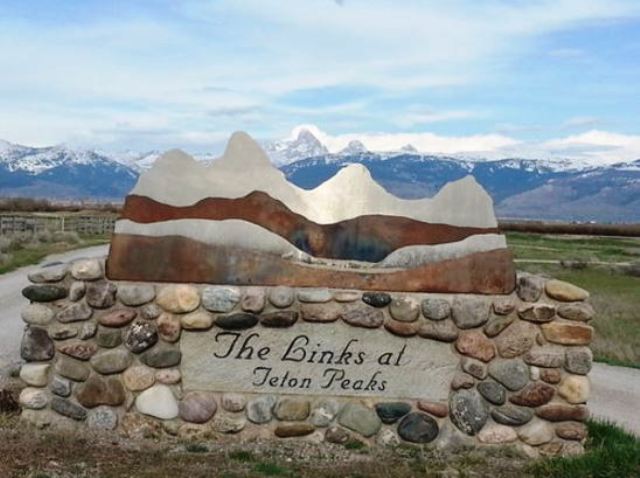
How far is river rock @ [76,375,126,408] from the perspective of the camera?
6.83 meters

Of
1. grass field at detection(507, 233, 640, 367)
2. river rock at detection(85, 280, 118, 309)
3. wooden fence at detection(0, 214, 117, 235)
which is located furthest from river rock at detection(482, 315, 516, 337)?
wooden fence at detection(0, 214, 117, 235)

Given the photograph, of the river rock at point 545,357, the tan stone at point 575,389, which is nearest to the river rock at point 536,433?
the tan stone at point 575,389

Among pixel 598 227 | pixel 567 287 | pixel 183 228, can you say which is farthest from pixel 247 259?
pixel 598 227

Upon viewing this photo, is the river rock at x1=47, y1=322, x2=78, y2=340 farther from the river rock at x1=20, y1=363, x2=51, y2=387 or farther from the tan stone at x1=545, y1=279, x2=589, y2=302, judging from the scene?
the tan stone at x1=545, y1=279, x2=589, y2=302

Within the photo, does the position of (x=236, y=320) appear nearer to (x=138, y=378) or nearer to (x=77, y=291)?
(x=138, y=378)

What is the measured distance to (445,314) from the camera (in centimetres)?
696

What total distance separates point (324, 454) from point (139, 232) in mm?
2190

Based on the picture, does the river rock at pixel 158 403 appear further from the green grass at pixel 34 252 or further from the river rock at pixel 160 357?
the green grass at pixel 34 252

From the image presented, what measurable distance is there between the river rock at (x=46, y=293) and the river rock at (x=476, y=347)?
9.91 ft

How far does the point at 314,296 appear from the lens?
689 cm

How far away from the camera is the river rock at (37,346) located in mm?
6867

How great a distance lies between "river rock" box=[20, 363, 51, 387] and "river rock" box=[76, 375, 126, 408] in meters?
0.30

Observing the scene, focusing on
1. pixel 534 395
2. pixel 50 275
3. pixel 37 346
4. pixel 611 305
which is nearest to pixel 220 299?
pixel 50 275

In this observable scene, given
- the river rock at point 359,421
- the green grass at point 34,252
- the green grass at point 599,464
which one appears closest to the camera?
the green grass at point 599,464
